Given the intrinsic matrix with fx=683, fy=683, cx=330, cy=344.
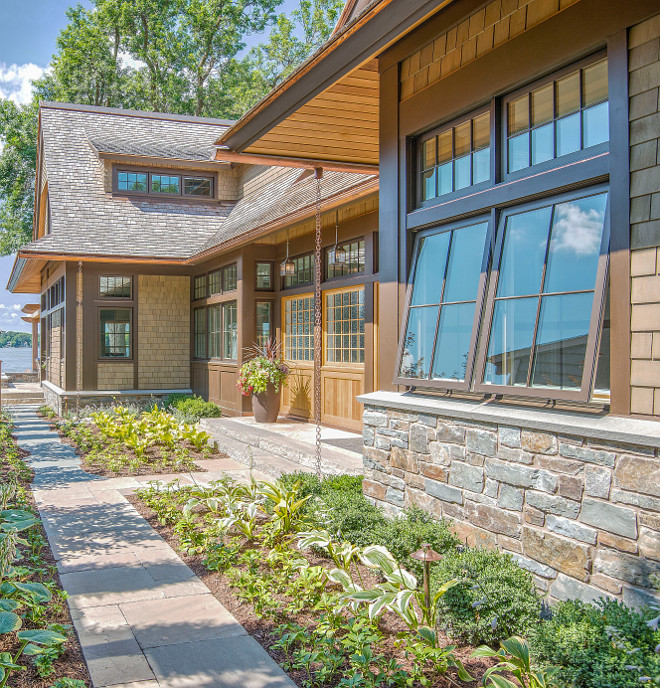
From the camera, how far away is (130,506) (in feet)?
23.3

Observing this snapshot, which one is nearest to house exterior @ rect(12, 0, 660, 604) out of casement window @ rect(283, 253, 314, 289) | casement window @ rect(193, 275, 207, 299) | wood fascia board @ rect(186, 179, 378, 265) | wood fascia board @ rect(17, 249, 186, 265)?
wood fascia board @ rect(186, 179, 378, 265)

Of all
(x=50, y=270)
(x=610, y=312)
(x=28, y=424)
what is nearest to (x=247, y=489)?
(x=610, y=312)

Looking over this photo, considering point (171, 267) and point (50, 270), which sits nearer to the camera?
point (171, 267)

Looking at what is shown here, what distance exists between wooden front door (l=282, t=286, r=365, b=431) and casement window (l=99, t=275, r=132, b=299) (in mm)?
5121

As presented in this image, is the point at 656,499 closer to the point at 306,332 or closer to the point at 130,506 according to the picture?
the point at 130,506

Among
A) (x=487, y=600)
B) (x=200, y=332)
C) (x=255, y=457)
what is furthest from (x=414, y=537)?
(x=200, y=332)

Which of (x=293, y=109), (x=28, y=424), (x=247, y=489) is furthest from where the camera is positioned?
(x=28, y=424)

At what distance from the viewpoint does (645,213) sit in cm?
343

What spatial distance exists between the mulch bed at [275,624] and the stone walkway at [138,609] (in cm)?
6

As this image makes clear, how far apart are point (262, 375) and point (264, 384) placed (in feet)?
0.48

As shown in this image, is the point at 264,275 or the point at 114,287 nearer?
the point at 264,275

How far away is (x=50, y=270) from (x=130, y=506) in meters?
13.5

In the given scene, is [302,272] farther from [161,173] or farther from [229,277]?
[161,173]

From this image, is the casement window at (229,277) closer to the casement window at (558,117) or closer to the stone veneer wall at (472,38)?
the stone veneer wall at (472,38)
